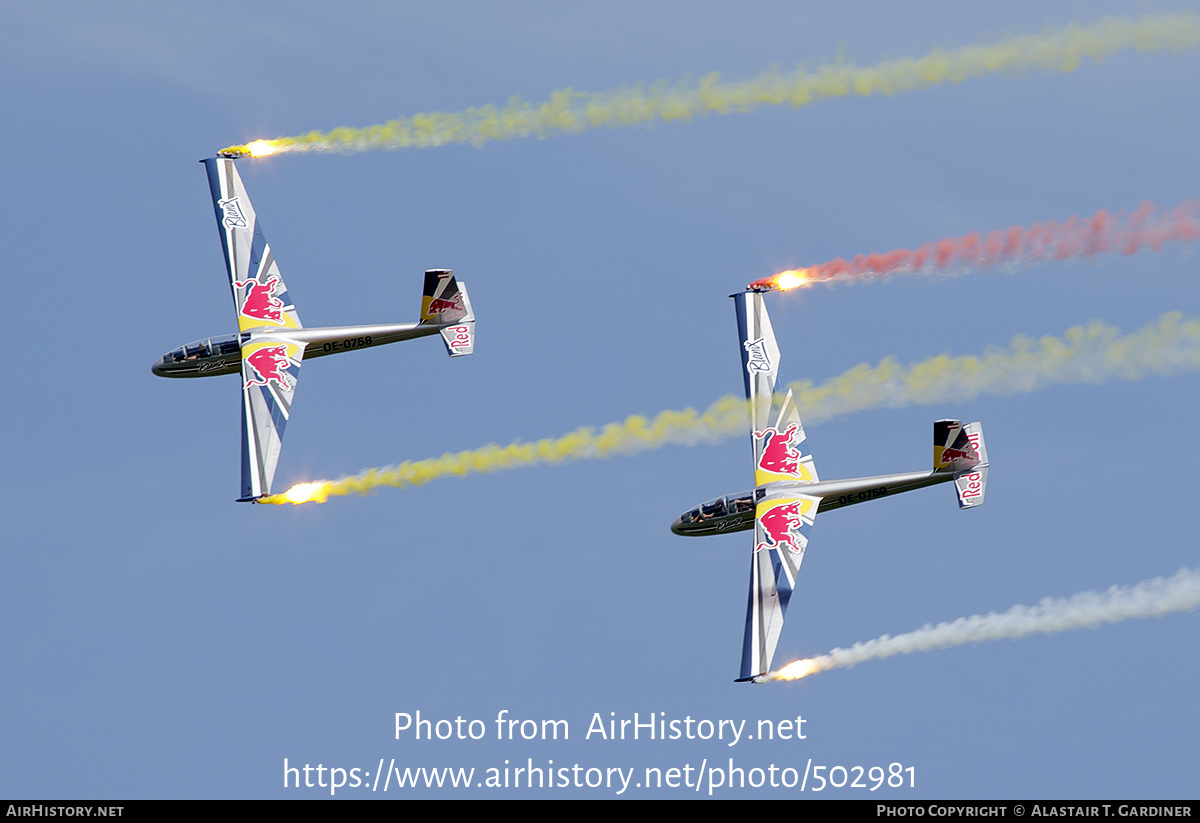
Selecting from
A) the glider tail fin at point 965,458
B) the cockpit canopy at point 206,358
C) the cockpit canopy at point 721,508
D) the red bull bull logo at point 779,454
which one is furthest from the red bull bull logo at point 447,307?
the glider tail fin at point 965,458

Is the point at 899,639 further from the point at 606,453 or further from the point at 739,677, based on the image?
the point at 606,453

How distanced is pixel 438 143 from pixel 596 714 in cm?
2226

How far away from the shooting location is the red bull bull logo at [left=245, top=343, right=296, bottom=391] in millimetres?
77000

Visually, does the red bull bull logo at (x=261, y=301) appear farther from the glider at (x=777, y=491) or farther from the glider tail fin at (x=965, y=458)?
the glider tail fin at (x=965, y=458)

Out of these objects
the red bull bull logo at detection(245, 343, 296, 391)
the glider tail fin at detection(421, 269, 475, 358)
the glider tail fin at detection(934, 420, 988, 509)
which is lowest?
the glider tail fin at detection(934, 420, 988, 509)

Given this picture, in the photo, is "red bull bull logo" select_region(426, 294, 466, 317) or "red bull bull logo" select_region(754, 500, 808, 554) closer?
"red bull bull logo" select_region(754, 500, 808, 554)

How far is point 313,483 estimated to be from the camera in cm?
7619

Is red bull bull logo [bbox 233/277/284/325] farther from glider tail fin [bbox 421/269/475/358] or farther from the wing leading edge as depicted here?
the wing leading edge

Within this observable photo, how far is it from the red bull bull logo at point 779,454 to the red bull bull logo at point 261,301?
18401mm

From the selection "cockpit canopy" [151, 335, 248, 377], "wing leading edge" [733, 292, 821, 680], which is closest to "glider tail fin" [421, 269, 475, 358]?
"cockpit canopy" [151, 335, 248, 377]

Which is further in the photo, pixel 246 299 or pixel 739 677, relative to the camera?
pixel 246 299
